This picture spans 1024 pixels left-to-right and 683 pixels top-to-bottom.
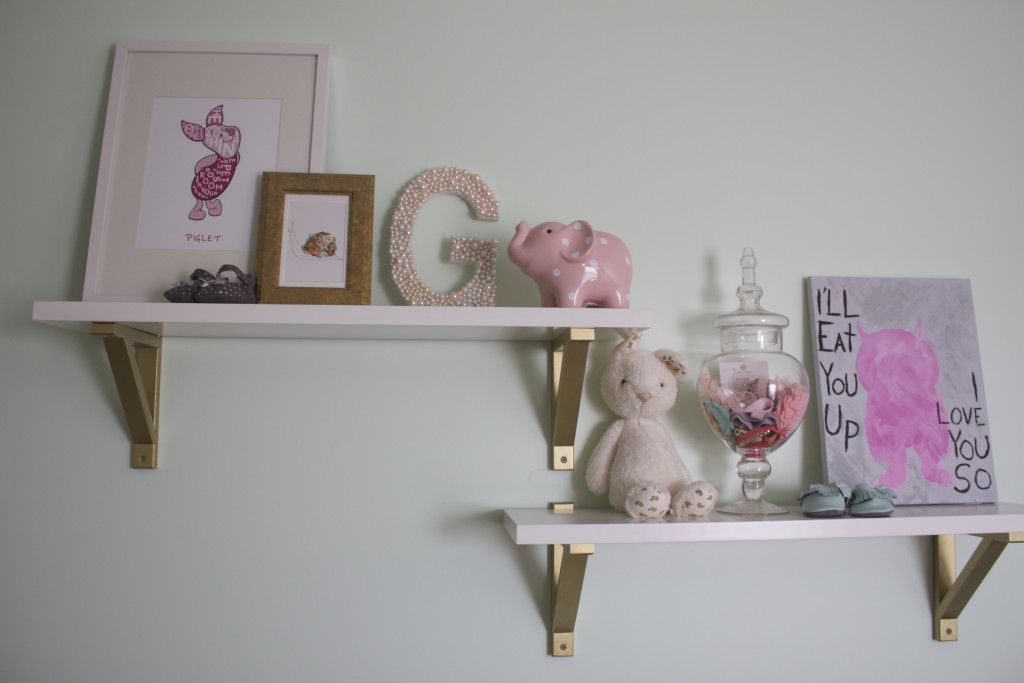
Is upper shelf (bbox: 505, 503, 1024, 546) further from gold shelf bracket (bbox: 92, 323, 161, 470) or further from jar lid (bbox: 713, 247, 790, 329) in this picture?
gold shelf bracket (bbox: 92, 323, 161, 470)

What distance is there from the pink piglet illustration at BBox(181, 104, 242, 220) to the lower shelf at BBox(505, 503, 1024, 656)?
617 millimetres

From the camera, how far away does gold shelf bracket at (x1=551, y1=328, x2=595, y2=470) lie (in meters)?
0.94

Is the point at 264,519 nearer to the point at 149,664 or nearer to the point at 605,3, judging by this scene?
the point at 149,664

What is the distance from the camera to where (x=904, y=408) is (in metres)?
1.10

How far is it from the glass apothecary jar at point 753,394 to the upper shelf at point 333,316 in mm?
170

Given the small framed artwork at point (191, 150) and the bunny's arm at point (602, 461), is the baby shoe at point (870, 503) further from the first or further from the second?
the small framed artwork at point (191, 150)

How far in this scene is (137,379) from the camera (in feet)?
3.13

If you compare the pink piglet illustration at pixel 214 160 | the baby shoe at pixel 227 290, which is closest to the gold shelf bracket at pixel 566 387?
the baby shoe at pixel 227 290

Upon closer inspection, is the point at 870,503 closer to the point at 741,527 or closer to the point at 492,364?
the point at 741,527

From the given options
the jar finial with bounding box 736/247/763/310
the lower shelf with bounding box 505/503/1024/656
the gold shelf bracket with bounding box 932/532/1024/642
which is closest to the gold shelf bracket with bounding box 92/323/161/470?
the lower shelf with bounding box 505/503/1024/656

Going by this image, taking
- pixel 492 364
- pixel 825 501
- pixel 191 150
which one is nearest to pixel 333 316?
pixel 492 364

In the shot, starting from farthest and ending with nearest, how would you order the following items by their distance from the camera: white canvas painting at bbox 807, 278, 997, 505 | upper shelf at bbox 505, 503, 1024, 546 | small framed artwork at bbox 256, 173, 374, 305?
white canvas painting at bbox 807, 278, 997, 505
small framed artwork at bbox 256, 173, 374, 305
upper shelf at bbox 505, 503, 1024, 546

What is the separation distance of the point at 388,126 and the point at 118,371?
20.4 inches

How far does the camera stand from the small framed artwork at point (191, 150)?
101cm
